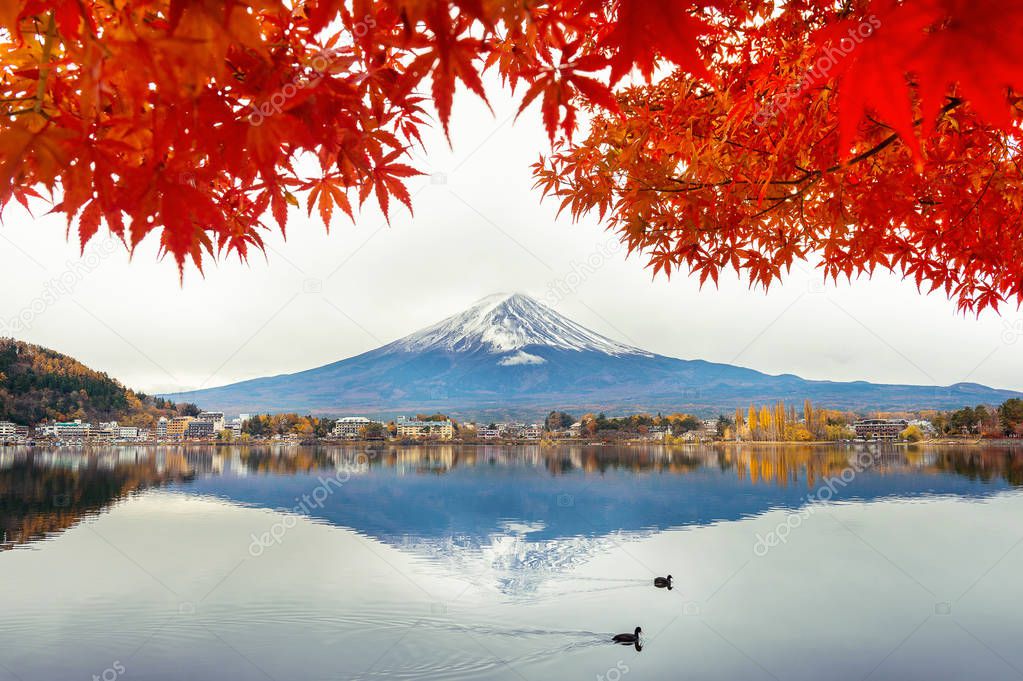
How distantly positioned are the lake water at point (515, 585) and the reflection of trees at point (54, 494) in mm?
453

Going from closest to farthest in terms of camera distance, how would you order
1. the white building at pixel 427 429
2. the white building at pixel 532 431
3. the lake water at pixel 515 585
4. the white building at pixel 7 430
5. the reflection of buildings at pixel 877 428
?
the lake water at pixel 515 585, the white building at pixel 7 430, the reflection of buildings at pixel 877 428, the white building at pixel 427 429, the white building at pixel 532 431

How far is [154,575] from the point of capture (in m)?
A: 23.9

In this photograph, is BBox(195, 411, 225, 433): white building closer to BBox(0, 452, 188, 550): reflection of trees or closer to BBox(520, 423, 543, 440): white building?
BBox(0, 452, 188, 550): reflection of trees

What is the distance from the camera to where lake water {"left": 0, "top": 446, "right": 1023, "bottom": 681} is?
14.7 m

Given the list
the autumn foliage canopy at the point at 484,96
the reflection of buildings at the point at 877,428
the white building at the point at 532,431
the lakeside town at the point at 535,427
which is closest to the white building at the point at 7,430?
the lakeside town at the point at 535,427

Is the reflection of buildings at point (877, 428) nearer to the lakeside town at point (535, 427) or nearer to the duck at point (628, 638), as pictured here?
the lakeside town at point (535, 427)

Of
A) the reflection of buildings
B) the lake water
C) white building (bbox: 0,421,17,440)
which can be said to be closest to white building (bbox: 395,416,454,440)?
the lake water

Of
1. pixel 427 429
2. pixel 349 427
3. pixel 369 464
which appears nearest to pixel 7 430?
pixel 349 427

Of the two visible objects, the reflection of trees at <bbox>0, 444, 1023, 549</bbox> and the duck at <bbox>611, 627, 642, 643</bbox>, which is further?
the reflection of trees at <bbox>0, 444, 1023, 549</bbox>

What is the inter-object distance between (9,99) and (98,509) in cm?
4921

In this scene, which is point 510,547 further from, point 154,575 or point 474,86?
point 474,86

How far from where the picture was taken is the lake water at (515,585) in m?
14.7

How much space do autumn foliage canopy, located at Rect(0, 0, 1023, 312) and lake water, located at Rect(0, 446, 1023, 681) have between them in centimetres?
1309

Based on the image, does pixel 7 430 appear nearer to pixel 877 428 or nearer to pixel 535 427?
pixel 535 427
